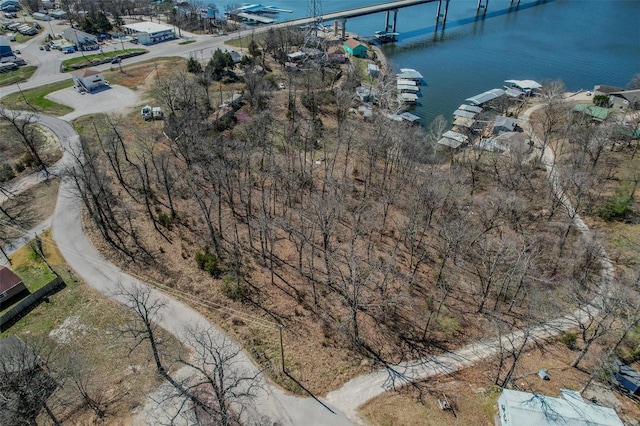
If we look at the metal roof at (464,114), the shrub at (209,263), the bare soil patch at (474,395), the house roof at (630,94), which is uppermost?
the house roof at (630,94)

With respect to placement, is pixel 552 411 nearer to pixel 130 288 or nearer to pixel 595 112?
pixel 130 288

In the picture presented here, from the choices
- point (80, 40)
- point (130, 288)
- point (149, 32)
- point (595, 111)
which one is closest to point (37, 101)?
point (80, 40)

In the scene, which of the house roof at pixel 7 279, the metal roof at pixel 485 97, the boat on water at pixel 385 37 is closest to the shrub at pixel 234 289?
the house roof at pixel 7 279

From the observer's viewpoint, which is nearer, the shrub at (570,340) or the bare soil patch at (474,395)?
the bare soil patch at (474,395)

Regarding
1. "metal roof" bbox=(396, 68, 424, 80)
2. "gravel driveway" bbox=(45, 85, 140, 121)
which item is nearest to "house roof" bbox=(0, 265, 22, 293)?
"gravel driveway" bbox=(45, 85, 140, 121)

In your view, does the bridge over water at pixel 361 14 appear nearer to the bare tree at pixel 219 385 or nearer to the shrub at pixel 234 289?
the shrub at pixel 234 289

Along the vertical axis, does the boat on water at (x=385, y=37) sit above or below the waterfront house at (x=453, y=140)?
Result: above

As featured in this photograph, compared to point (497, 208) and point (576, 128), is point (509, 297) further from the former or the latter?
point (576, 128)
